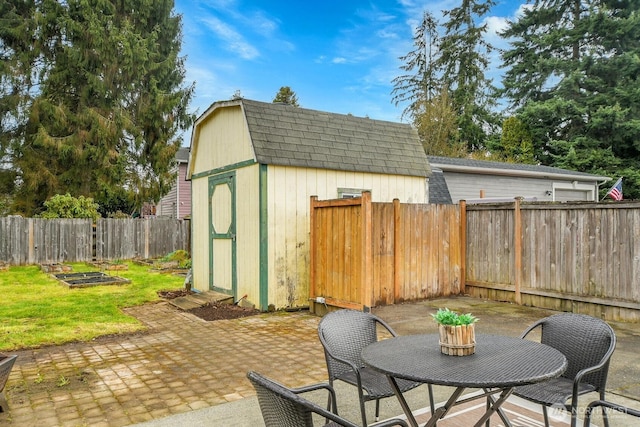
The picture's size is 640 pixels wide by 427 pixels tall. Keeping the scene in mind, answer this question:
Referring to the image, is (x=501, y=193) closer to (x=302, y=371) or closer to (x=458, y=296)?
(x=458, y=296)

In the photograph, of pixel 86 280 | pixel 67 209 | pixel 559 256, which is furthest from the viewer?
pixel 67 209

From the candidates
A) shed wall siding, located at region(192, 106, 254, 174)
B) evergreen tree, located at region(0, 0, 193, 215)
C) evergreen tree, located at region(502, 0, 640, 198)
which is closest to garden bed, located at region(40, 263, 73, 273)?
shed wall siding, located at region(192, 106, 254, 174)

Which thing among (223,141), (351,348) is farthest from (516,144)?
(351,348)

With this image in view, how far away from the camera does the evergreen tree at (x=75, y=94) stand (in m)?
20.0

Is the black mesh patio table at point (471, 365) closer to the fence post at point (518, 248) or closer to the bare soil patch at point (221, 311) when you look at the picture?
the fence post at point (518, 248)

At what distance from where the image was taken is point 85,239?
15.5 meters

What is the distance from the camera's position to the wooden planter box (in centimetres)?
238

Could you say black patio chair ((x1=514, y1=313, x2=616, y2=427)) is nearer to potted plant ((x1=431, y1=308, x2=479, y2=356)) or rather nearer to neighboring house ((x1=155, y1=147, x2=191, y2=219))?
potted plant ((x1=431, y1=308, x2=479, y2=356))

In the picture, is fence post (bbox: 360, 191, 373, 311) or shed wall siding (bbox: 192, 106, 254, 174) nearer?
fence post (bbox: 360, 191, 373, 311)

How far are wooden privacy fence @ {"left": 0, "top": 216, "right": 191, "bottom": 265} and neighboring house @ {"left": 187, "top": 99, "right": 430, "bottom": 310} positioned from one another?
328 inches

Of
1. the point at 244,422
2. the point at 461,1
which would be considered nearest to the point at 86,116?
the point at 244,422

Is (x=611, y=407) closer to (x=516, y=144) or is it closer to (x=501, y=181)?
(x=501, y=181)

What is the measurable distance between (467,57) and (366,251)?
89.2 ft

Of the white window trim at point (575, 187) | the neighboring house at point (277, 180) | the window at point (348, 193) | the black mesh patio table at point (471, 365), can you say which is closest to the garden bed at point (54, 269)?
the neighboring house at point (277, 180)
